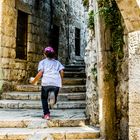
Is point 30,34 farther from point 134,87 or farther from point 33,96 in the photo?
point 134,87

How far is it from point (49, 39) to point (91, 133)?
6903mm

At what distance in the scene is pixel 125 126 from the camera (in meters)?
4.88

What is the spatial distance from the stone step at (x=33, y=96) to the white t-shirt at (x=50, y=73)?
1.94 meters

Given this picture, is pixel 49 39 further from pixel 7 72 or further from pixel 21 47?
pixel 7 72

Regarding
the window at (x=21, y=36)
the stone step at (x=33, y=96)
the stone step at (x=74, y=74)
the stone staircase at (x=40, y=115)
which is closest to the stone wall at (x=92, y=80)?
the stone staircase at (x=40, y=115)

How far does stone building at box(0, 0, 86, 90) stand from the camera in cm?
885

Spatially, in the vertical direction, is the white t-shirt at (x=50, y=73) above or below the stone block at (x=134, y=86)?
above

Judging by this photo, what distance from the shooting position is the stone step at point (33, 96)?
26.5ft

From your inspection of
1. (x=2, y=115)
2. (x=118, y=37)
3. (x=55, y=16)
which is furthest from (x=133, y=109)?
(x=55, y=16)

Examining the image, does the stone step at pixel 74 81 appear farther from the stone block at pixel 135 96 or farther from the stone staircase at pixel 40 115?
the stone block at pixel 135 96

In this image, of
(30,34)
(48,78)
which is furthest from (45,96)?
(30,34)

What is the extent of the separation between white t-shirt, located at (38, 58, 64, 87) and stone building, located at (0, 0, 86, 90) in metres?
2.74

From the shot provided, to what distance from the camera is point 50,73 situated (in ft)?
20.2

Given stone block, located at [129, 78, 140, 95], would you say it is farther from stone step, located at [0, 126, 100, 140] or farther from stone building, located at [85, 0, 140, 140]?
stone step, located at [0, 126, 100, 140]
